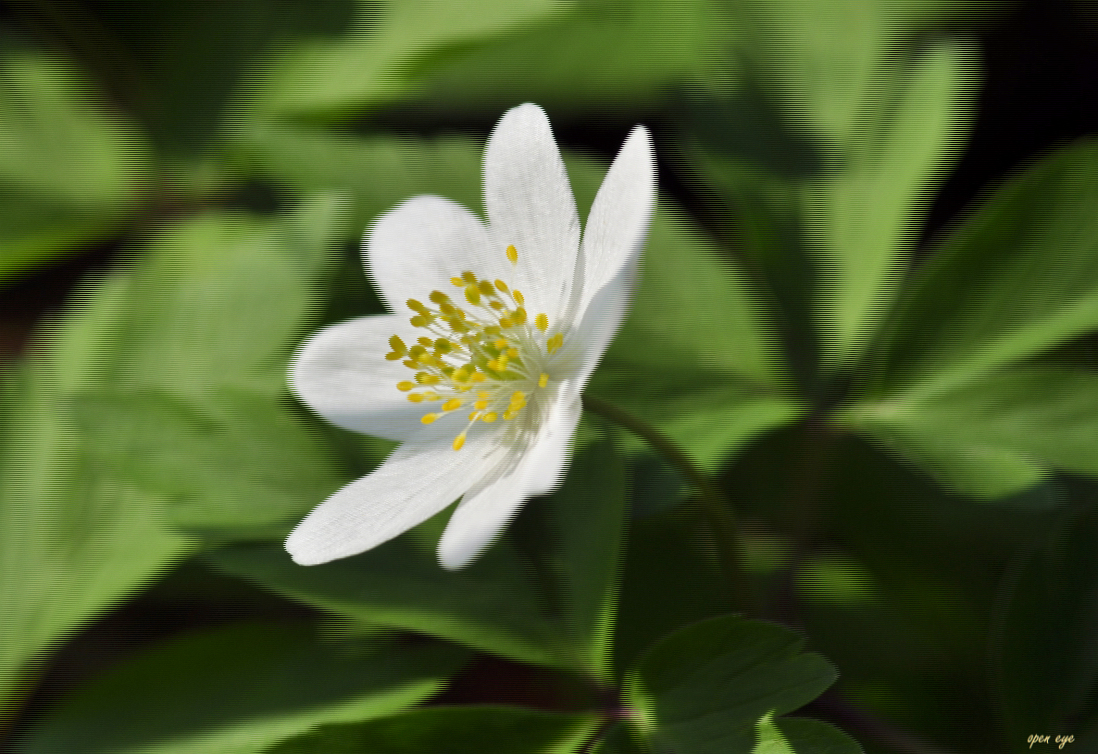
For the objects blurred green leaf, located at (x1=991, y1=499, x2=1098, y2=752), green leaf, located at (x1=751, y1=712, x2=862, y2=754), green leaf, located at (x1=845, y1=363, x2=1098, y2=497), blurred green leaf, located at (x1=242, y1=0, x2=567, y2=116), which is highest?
blurred green leaf, located at (x1=242, y1=0, x2=567, y2=116)

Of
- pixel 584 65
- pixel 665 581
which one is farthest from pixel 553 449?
pixel 584 65

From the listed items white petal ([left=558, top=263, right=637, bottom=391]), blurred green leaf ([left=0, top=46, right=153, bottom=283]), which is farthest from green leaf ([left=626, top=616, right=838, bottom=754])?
blurred green leaf ([left=0, top=46, right=153, bottom=283])

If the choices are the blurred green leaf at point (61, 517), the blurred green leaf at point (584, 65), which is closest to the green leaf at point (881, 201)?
the blurred green leaf at point (584, 65)

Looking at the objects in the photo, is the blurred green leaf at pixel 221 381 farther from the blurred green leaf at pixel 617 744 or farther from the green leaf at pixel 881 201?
the green leaf at pixel 881 201

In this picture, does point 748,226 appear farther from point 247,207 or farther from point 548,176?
point 247,207

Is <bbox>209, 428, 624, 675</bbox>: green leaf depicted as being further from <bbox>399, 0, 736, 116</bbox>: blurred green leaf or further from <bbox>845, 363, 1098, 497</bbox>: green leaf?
<bbox>399, 0, 736, 116</bbox>: blurred green leaf

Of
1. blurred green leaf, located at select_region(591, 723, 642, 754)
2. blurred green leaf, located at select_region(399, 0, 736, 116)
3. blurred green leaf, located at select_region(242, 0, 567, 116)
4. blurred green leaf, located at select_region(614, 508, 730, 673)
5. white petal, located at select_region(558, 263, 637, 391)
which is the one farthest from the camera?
blurred green leaf, located at select_region(399, 0, 736, 116)

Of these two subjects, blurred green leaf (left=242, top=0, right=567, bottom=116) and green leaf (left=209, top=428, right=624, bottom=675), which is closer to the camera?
green leaf (left=209, top=428, right=624, bottom=675)

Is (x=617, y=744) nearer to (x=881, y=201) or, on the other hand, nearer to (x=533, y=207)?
(x=533, y=207)
